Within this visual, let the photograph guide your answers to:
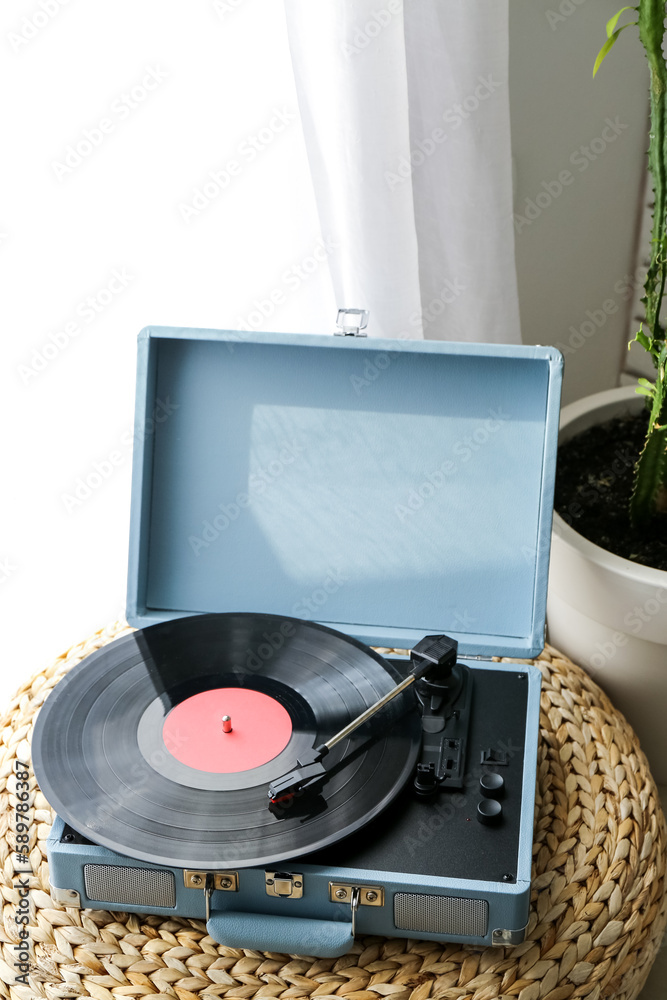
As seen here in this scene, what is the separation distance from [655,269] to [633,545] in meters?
0.36

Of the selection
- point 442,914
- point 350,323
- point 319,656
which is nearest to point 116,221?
point 350,323

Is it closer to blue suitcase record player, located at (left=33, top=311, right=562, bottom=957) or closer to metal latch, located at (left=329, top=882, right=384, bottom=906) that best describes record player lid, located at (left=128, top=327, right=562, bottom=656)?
blue suitcase record player, located at (left=33, top=311, right=562, bottom=957)

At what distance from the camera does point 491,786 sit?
88 centimetres

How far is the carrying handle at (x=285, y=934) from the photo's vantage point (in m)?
0.83

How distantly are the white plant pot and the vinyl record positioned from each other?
34 centimetres

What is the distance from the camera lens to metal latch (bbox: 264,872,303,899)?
0.82 meters

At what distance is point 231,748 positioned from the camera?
93 cm

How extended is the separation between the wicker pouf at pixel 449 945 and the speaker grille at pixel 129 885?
69 mm

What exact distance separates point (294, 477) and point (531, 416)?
0.93 ft

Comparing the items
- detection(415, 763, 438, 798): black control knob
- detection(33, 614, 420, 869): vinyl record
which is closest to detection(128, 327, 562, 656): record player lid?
detection(33, 614, 420, 869): vinyl record

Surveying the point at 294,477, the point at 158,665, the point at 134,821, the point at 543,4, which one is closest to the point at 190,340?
the point at 294,477

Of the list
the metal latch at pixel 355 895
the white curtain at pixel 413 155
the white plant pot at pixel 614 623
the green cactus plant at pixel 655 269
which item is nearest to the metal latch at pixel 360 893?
the metal latch at pixel 355 895

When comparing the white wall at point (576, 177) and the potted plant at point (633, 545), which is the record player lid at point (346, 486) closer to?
the potted plant at point (633, 545)

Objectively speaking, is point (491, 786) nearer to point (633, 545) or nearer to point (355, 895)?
point (355, 895)
